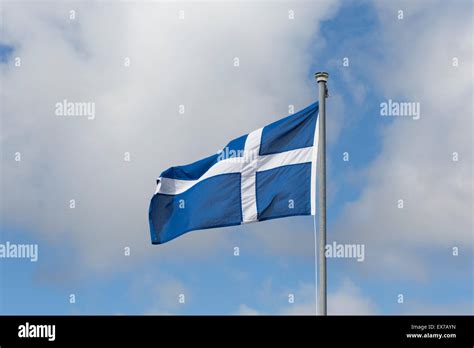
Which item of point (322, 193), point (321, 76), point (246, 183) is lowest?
point (322, 193)

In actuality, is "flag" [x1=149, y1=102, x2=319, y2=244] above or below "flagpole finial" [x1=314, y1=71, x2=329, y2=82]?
below

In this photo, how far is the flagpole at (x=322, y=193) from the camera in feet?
54.0

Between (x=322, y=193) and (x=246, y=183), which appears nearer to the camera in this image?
(x=322, y=193)

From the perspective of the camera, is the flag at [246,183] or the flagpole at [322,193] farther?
the flag at [246,183]

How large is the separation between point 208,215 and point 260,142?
2.21 m

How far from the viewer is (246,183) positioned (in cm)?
1978

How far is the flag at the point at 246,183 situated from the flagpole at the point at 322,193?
2.98 feet

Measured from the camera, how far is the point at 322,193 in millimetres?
17141

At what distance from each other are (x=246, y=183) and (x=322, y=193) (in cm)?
309

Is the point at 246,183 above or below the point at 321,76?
below

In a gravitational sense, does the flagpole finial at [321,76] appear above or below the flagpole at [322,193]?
above

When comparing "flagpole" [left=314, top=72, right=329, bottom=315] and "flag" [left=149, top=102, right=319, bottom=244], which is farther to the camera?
"flag" [left=149, top=102, right=319, bottom=244]

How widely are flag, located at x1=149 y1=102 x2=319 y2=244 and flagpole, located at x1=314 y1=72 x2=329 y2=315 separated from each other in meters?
0.91

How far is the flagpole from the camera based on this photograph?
1645cm
